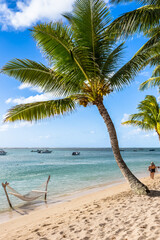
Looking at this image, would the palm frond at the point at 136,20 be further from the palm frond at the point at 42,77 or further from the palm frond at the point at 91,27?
the palm frond at the point at 42,77

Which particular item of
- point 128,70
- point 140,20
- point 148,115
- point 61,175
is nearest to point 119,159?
point 128,70

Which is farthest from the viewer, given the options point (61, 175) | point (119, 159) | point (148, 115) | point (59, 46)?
point (61, 175)

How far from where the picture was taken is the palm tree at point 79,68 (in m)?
5.82

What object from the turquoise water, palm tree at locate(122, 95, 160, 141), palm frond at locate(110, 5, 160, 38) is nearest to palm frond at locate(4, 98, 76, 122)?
palm frond at locate(110, 5, 160, 38)

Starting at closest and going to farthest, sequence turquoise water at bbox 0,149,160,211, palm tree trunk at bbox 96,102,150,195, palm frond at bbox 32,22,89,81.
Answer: palm frond at bbox 32,22,89,81
palm tree trunk at bbox 96,102,150,195
turquoise water at bbox 0,149,160,211

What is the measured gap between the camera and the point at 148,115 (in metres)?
13.2

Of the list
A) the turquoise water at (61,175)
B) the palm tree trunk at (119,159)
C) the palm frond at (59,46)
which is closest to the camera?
the palm frond at (59,46)

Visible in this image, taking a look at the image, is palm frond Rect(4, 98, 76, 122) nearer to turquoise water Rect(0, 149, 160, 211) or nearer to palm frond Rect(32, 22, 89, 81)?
palm frond Rect(32, 22, 89, 81)

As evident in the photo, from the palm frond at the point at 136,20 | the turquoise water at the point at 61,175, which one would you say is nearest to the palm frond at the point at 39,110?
the palm frond at the point at 136,20

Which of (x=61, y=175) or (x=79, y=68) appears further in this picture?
(x=61, y=175)

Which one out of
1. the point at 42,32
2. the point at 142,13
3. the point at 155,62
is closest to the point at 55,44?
the point at 42,32

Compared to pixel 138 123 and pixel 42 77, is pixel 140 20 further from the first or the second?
pixel 138 123

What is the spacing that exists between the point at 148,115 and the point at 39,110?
899 centimetres

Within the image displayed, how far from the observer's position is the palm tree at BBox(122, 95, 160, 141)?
12.9 metres
